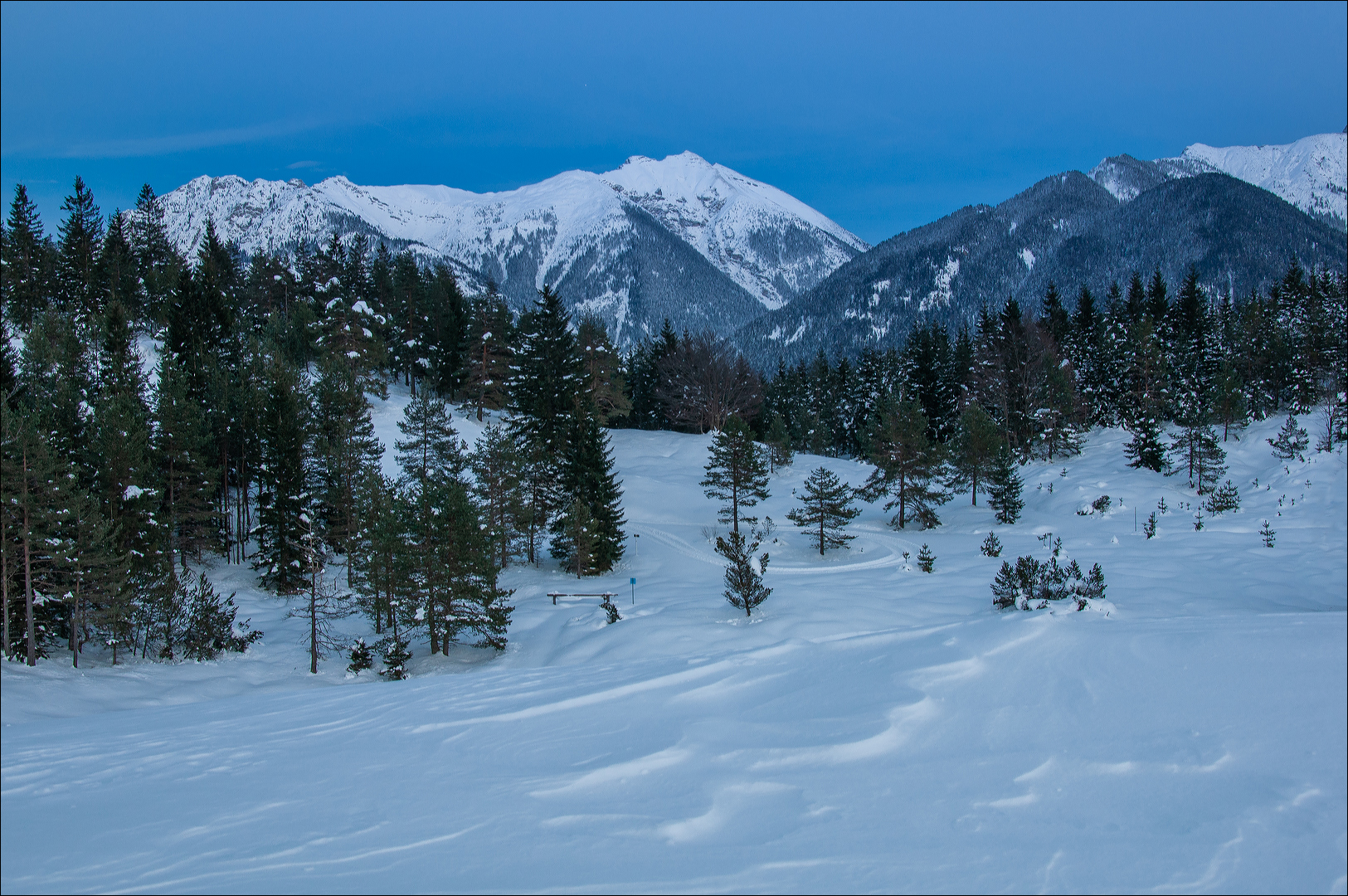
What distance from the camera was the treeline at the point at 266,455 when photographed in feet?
68.3

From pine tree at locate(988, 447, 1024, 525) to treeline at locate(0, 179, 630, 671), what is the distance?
19.2 metres

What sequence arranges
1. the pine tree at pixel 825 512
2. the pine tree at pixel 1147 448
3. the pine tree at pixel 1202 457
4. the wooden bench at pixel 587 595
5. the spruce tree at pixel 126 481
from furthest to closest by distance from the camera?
the pine tree at pixel 1147 448 < the pine tree at pixel 1202 457 < the pine tree at pixel 825 512 < the wooden bench at pixel 587 595 < the spruce tree at pixel 126 481

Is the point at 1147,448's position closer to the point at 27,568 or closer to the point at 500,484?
the point at 500,484

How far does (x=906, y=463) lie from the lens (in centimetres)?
3547

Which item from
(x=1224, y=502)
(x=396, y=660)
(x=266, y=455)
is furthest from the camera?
(x=266, y=455)

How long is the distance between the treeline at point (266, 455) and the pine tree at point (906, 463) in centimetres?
1450

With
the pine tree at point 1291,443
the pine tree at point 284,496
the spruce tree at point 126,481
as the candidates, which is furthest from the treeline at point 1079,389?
the spruce tree at point 126,481

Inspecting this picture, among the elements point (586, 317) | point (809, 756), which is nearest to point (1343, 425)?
point (809, 756)

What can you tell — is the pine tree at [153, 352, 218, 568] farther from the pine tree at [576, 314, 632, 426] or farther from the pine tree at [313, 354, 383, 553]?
the pine tree at [576, 314, 632, 426]

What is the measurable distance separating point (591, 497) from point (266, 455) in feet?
47.9

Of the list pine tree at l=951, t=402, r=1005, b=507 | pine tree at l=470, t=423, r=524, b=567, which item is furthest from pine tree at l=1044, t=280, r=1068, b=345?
pine tree at l=470, t=423, r=524, b=567

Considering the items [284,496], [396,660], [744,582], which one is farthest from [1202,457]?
[284,496]

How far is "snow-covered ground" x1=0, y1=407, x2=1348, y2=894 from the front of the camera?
391cm

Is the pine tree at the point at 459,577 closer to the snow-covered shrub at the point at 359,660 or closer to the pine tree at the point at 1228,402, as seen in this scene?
the snow-covered shrub at the point at 359,660
